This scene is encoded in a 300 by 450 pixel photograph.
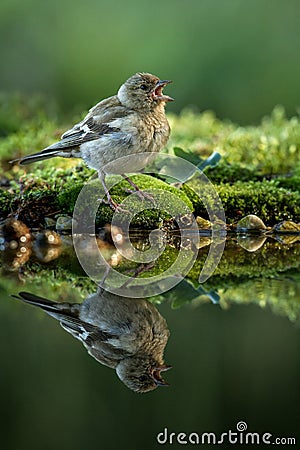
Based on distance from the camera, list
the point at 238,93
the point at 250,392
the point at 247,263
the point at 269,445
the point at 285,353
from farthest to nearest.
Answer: the point at 238,93 < the point at 247,263 < the point at 285,353 < the point at 250,392 < the point at 269,445

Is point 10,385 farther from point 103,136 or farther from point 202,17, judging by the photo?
point 202,17

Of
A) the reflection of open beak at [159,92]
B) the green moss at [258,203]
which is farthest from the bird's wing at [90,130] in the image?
the green moss at [258,203]

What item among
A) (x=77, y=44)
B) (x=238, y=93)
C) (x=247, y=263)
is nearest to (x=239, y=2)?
(x=238, y=93)

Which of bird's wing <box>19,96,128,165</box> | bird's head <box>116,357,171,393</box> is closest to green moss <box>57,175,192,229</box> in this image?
bird's wing <box>19,96,128,165</box>

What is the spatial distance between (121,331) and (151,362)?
0.33 m

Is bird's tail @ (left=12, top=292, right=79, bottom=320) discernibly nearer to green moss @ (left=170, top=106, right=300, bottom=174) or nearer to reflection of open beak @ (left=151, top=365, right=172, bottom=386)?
reflection of open beak @ (left=151, top=365, right=172, bottom=386)

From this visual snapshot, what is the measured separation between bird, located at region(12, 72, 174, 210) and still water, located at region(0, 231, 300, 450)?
1.31m

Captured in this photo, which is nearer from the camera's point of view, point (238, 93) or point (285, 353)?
point (285, 353)

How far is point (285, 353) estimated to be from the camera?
2.32 meters

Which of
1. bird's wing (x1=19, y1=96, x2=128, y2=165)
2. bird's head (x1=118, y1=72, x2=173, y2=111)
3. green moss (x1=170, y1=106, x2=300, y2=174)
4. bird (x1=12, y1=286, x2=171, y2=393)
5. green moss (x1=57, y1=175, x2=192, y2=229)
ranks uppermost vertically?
green moss (x1=170, y1=106, x2=300, y2=174)

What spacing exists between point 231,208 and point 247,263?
4.43 feet

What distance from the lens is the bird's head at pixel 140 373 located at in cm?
214

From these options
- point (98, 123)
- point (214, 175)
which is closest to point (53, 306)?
point (98, 123)

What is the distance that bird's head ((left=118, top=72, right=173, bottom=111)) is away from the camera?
4.66 m
